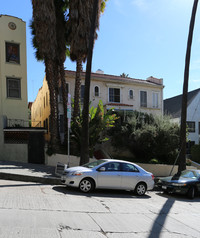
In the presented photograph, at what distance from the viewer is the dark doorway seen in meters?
16.4

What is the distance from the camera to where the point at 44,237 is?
4.61 m

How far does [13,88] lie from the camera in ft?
60.5

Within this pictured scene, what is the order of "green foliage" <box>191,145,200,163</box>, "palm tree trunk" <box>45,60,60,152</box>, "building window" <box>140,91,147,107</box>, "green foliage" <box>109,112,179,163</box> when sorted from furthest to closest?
"building window" <box>140,91,147,107</box>, "green foliage" <box>191,145,200,163</box>, "green foliage" <box>109,112,179,163</box>, "palm tree trunk" <box>45,60,60,152</box>

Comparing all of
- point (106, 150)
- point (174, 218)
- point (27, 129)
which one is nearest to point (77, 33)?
point (27, 129)

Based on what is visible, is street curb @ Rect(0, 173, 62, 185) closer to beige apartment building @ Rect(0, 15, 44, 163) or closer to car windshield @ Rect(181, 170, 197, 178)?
beige apartment building @ Rect(0, 15, 44, 163)

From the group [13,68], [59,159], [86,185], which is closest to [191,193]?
[86,185]

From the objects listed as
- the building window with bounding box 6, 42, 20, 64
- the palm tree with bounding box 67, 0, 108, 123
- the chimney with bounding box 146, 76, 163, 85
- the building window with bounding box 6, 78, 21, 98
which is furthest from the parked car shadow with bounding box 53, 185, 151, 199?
the chimney with bounding box 146, 76, 163, 85

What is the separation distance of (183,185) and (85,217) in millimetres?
6225

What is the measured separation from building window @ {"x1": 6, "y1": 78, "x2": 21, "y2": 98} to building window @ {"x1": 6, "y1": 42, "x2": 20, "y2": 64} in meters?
1.39

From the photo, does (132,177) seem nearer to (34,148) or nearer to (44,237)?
(44,237)

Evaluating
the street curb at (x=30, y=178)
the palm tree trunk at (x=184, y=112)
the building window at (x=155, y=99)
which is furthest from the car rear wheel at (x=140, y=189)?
the building window at (x=155, y=99)

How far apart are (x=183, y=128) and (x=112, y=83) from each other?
461 inches

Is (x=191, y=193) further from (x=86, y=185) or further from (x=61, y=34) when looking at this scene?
(x=61, y=34)

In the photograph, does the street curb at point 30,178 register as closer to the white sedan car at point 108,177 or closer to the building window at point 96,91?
the white sedan car at point 108,177
